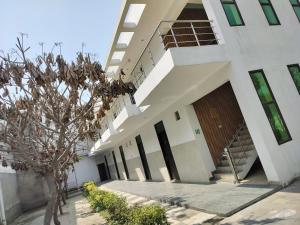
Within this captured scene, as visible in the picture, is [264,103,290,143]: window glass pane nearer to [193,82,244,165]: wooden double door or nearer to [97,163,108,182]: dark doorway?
[193,82,244,165]: wooden double door

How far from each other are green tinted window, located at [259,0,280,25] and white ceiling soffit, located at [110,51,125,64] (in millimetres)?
6473

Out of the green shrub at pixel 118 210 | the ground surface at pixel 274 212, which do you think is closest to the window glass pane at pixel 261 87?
the ground surface at pixel 274 212

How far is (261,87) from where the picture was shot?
854 cm

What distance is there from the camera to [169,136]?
1358 centimetres

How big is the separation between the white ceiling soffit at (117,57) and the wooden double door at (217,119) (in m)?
4.68

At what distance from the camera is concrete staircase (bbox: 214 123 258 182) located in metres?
9.48

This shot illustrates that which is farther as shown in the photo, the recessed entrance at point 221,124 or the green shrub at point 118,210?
the recessed entrance at point 221,124

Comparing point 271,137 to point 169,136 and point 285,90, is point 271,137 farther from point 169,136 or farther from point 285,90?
point 169,136

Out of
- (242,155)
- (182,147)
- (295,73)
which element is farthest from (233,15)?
(182,147)

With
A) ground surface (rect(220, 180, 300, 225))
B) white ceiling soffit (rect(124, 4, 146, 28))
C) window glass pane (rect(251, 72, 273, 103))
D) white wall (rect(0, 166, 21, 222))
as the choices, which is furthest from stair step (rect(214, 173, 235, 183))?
white wall (rect(0, 166, 21, 222))

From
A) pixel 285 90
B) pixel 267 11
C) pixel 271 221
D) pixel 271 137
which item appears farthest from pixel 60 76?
pixel 267 11

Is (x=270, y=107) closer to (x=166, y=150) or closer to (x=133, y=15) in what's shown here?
(x=133, y=15)

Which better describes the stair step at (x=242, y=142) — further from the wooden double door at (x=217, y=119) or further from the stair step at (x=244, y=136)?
the wooden double door at (x=217, y=119)

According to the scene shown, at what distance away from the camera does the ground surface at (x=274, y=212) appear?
5.36 meters
